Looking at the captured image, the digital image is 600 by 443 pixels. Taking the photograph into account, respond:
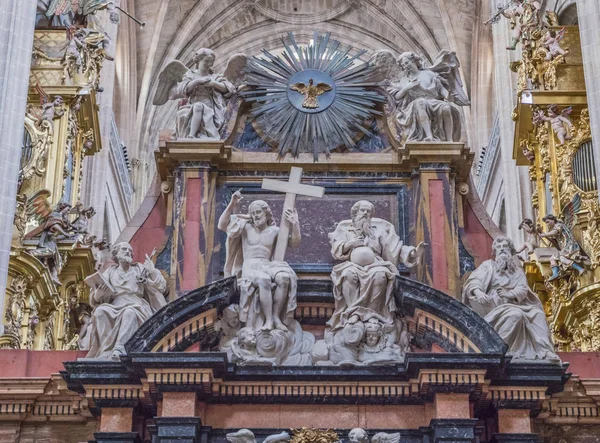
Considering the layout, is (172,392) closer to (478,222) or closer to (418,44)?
(478,222)

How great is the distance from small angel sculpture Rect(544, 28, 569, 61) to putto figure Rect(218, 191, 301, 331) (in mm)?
10824

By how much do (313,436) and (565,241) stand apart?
986 centimetres

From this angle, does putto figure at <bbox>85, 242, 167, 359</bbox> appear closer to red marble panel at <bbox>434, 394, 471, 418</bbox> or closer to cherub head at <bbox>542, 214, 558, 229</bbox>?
red marble panel at <bbox>434, 394, 471, 418</bbox>

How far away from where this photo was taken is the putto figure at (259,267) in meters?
15.7

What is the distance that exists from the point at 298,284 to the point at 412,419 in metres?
2.09

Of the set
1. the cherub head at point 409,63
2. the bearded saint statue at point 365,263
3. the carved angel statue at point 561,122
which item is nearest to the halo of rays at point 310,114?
the cherub head at point 409,63

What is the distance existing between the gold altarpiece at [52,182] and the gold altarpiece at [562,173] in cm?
771

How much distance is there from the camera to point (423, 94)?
18.3 meters

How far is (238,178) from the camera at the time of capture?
18062mm

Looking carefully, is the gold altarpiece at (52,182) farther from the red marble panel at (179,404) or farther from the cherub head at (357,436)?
the cherub head at (357,436)

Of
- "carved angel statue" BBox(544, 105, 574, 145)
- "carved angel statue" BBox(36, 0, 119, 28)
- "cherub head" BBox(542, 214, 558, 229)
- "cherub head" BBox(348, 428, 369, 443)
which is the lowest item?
"cherub head" BBox(348, 428, 369, 443)

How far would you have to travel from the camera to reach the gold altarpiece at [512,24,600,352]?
2275cm

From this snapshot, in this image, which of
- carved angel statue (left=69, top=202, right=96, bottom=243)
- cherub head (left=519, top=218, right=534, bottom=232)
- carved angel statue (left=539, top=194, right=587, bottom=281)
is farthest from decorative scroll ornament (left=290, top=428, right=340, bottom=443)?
carved angel statue (left=69, top=202, right=96, bottom=243)

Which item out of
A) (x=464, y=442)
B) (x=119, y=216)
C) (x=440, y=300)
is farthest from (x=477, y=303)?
(x=119, y=216)
